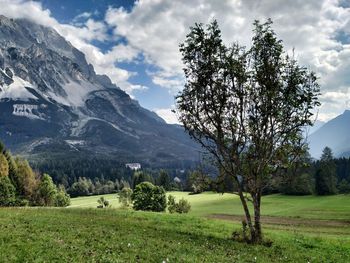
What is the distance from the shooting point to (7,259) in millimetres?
19953

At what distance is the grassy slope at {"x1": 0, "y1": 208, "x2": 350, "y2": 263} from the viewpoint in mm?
21873

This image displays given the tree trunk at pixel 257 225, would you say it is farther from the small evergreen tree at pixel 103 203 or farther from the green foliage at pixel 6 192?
the small evergreen tree at pixel 103 203

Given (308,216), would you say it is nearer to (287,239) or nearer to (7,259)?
(287,239)

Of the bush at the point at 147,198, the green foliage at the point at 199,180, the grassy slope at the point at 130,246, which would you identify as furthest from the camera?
Result: the bush at the point at 147,198

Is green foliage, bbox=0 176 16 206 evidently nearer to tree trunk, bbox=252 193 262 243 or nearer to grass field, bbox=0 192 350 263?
grass field, bbox=0 192 350 263

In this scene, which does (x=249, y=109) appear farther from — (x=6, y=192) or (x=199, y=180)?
(x=6, y=192)

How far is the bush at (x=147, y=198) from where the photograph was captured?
129 meters

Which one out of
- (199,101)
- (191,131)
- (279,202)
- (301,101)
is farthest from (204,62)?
(279,202)

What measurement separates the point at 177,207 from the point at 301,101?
102 meters

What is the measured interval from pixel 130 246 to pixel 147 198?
106 meters

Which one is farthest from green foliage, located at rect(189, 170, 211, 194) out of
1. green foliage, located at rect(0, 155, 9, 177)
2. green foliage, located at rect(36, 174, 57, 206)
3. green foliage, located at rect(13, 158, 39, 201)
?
green foliage, located at rect(13, 158, 39, 201)

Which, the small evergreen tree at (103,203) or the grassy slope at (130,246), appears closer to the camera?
the grassy slope at (130,246)

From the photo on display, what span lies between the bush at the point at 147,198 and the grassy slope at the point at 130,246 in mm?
90027

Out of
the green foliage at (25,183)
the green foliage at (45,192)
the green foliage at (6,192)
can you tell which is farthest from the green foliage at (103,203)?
the green foliage at (6,192)
